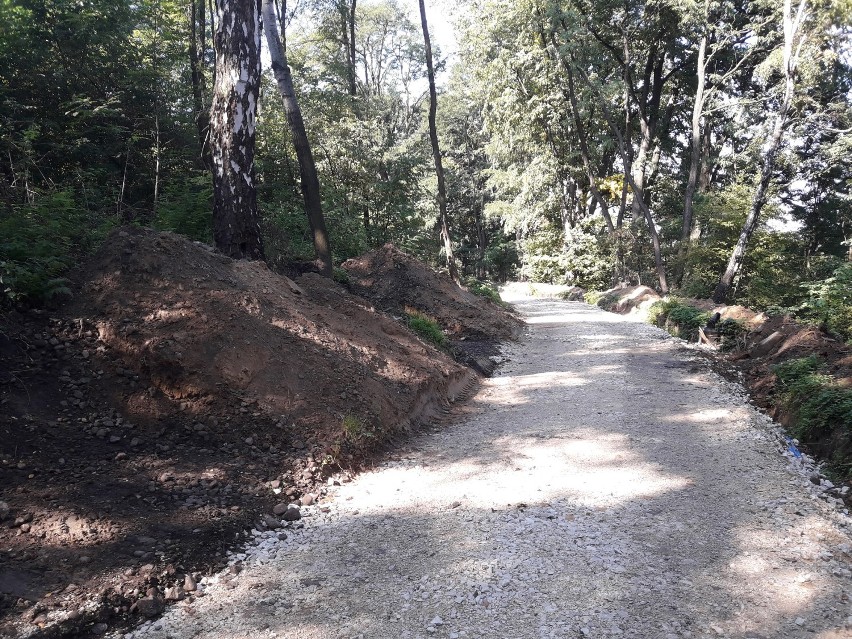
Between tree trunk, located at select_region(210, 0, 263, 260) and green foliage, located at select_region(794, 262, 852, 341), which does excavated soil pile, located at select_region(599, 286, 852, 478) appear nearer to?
green foliage, located at select_region(794, 262, 852, 341)

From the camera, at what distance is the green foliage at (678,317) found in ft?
40.4

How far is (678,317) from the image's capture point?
13.1 meters

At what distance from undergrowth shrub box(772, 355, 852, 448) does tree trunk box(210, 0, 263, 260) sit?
23.8 feet

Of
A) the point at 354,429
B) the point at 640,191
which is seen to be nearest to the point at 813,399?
A: the point at 354,429

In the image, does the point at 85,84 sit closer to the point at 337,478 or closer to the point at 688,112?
the point at 337,478

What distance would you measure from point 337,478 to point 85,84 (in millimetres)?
11073

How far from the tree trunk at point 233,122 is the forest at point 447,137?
0.03m

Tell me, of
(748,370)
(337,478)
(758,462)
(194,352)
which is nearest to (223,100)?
(194,352)

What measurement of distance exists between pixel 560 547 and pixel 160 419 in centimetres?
355

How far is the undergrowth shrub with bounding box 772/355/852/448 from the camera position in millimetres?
5445

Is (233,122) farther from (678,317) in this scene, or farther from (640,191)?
(640,191)

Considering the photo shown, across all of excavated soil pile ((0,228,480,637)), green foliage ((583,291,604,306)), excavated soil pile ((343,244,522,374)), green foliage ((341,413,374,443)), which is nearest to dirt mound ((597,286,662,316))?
green foliage ((583,291,604,306))

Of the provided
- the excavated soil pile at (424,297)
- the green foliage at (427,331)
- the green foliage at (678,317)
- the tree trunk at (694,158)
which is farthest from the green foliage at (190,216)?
the tree trunk at (694,158)

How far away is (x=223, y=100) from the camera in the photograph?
303 inches
